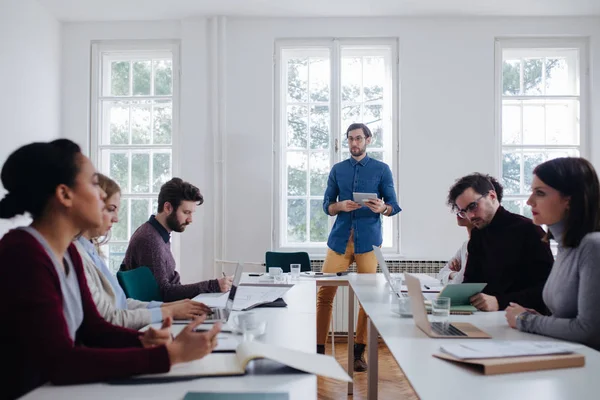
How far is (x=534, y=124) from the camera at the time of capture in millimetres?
5773

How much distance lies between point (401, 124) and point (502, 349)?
420 cm

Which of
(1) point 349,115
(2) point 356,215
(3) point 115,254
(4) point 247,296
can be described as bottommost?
(3) point 115,254

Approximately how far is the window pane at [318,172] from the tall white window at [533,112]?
1885 mm

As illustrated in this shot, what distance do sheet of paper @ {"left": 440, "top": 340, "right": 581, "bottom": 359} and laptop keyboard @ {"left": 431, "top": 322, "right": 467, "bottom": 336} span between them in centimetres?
20

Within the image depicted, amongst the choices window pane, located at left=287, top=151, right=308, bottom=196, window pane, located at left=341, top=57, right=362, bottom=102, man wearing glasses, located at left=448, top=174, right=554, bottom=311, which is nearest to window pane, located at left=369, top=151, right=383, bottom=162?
window pane, located at left=341, top=57, right=362, bottom=102

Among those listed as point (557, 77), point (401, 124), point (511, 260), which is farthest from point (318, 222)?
point (511, 260)

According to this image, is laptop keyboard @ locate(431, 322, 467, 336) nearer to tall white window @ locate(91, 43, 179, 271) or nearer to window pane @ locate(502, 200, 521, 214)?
Result: window pane @ locate(502, 200, 521, 214)

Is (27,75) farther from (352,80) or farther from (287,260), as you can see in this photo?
(352,80)

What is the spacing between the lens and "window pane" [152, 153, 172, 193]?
5.89 metres

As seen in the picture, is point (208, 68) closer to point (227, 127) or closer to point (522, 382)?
point (227, 127)

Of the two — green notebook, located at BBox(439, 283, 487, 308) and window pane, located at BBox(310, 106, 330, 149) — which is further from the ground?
window pane, located at BBox(310, 106, 330, 149)

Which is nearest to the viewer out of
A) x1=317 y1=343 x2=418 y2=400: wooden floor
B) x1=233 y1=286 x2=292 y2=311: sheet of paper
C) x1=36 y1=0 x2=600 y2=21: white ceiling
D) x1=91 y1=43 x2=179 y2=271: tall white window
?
x1=233 y1=286 x2=292 y2=311: sheet of paper

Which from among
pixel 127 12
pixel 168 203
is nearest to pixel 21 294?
pixel 168 203

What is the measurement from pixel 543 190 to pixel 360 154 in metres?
2.92
